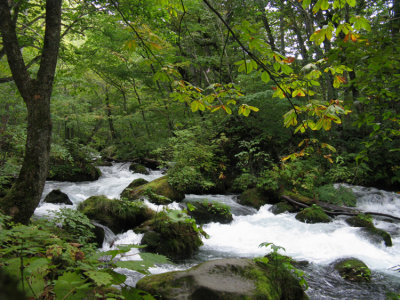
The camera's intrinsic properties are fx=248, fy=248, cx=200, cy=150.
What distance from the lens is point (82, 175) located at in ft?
41.3

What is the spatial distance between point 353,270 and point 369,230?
2.14 m

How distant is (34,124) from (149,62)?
2.45 meters

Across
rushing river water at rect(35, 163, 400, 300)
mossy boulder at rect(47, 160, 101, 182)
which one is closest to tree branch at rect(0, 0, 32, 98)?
rushing river water at rect(35, 163, 400, 300)

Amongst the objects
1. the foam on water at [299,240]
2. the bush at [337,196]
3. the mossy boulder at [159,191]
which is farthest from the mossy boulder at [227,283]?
the bush at [337,196]

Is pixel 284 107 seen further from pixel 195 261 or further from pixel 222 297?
pixel 222 297

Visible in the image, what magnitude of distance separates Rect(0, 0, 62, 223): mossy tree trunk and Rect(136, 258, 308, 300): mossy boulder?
2036 mm

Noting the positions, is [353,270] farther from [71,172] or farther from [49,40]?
[71,172]

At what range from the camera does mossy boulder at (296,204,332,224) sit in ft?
25.5

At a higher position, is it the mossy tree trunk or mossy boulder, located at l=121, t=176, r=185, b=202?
the mossy tree trunk

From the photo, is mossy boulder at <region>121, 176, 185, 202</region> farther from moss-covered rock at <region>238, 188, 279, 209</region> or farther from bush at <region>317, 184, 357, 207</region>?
bush at <region>317, 184, 357, 207</region>

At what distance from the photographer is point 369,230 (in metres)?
6.53

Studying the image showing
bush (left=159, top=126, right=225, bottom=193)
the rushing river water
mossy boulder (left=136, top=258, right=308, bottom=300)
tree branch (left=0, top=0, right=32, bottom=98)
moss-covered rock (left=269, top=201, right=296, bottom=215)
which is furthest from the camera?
bush (left=159, top=126, right=225, bottom=193)

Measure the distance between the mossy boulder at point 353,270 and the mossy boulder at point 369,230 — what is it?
1549 mm

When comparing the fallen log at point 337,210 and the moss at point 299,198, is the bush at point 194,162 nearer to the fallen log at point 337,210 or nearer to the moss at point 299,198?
the moss at point 299,198
